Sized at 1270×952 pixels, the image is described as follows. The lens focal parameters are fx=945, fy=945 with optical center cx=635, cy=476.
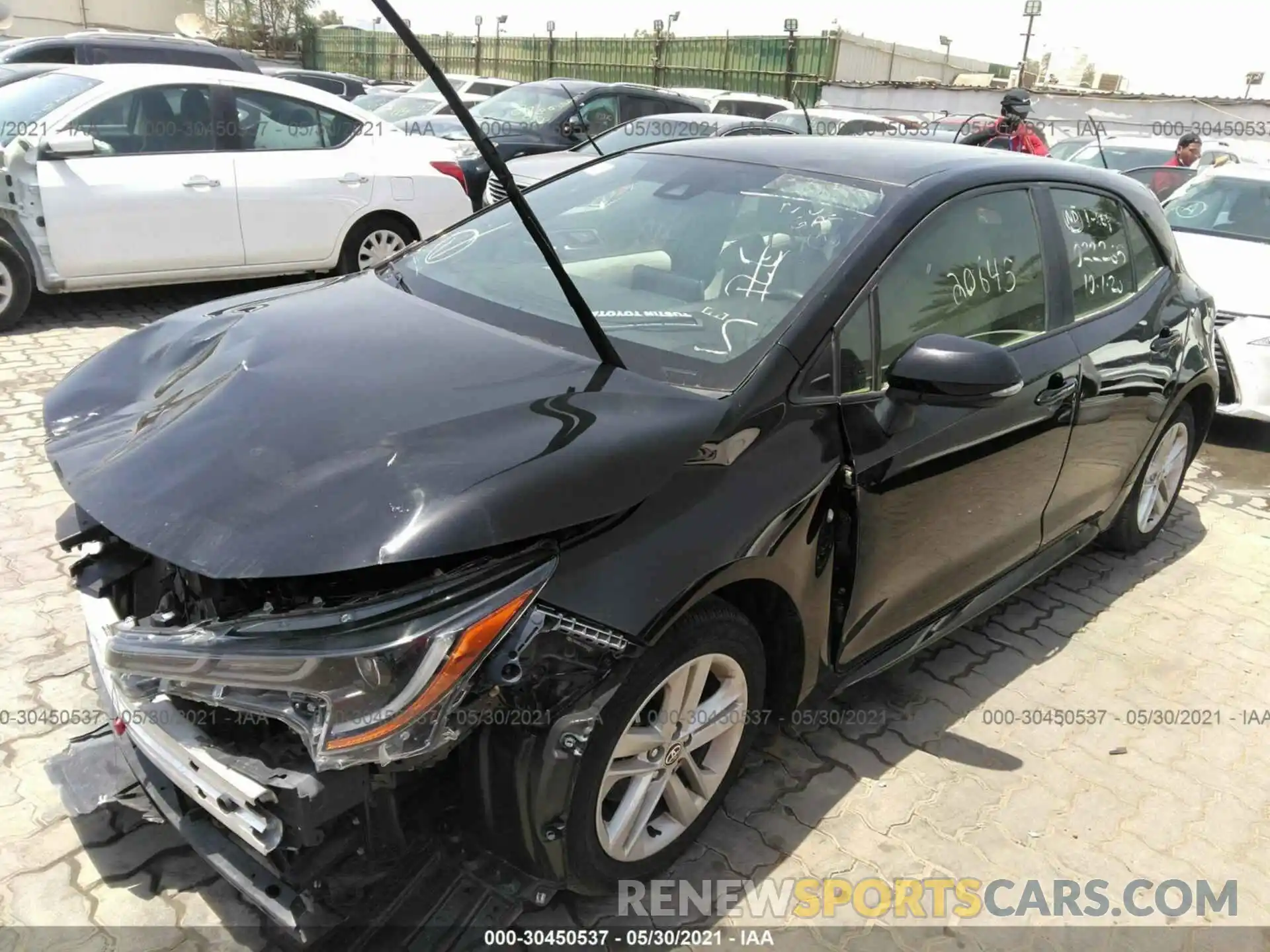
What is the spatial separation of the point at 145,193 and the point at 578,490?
5607mm

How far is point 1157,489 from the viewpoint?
4.50m

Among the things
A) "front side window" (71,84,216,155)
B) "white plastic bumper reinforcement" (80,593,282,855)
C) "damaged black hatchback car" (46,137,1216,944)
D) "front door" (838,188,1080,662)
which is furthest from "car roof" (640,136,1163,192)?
"front side window" (71,84,216,155)

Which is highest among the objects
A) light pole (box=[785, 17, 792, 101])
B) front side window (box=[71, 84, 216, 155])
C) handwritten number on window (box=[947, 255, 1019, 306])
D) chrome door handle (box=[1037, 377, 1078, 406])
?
light pole (box=[785, 17, 792, 101])

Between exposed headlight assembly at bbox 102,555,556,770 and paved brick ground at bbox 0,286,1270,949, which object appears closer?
exposed headlight assembly at bbox 102,555,556,770

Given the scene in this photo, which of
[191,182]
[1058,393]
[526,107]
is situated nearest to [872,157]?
[1058,393]

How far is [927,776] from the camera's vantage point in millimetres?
2945

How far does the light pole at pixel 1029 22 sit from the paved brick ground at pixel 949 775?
30479 mm

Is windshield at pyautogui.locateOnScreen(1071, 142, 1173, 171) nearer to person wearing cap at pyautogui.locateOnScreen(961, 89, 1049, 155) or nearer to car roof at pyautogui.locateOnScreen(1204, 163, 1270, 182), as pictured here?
car roof at pyautogui.locateOnScreen(1204, 163, 1270, 182)

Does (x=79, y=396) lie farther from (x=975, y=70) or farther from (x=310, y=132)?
(x=975, y=70)

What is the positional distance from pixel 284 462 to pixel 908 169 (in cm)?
207

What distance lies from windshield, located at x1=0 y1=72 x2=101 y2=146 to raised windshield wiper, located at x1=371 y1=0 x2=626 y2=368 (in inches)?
212

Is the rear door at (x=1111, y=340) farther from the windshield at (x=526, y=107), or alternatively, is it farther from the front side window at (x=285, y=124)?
the windshield at (x=526, y=107)

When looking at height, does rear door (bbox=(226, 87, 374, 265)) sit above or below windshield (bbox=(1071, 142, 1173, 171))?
below

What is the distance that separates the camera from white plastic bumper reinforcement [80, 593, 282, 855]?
177cm
